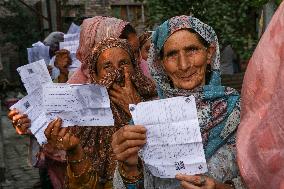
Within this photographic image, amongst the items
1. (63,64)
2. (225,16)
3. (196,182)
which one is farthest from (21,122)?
(225,16)

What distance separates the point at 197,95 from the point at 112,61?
88cm

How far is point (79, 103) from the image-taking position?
243cm

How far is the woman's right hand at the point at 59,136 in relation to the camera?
248cm

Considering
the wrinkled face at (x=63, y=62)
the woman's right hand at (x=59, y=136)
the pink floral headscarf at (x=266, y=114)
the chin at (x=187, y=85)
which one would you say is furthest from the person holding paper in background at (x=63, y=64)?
the pink floral headscarf at (x=266, y=114)

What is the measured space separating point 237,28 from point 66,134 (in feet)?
12.8

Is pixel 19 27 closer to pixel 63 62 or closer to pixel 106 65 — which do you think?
pixel 63 62

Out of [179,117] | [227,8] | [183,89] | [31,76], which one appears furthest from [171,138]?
[227,8]

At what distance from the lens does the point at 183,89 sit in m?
2.26

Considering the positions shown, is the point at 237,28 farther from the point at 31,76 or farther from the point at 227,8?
the point at 31,76

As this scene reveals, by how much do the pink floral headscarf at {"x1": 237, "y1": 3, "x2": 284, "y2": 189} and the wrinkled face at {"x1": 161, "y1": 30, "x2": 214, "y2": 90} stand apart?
3.29 feet

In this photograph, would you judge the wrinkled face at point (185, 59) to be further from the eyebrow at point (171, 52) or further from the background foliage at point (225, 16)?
the background foliage at point (225, 16)

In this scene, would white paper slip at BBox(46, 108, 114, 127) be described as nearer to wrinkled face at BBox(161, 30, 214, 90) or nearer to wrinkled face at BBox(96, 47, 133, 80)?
wrinkled face at BBox(161, 30, 214, 90)

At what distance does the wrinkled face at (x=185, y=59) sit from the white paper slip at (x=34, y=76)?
0.79 metres

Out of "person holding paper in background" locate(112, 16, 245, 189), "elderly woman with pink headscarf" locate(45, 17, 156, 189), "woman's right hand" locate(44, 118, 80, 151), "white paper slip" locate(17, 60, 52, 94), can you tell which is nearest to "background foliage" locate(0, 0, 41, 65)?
"elderly woman with pink headscarf" locate(45, 17, 156, 189)
